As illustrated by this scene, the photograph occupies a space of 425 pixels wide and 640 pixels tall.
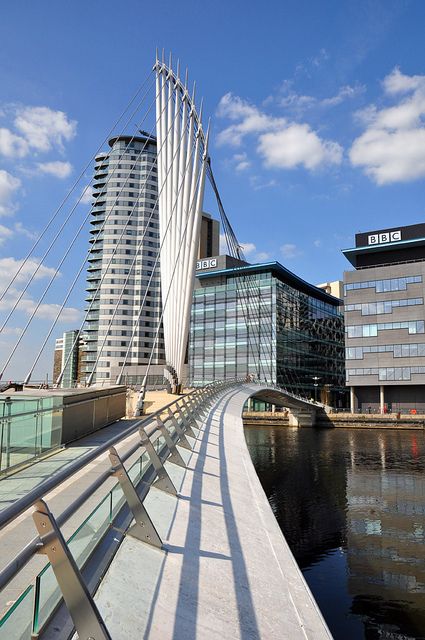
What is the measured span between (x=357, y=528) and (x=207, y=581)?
18035 mm

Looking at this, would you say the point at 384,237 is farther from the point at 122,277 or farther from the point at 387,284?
the point at 122,277

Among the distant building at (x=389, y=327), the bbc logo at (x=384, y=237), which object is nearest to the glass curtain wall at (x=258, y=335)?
the distant building at (x=389, y=327)

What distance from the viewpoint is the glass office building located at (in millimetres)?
79000

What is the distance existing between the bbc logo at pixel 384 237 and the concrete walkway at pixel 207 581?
243 ft

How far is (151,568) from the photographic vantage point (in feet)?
14.0

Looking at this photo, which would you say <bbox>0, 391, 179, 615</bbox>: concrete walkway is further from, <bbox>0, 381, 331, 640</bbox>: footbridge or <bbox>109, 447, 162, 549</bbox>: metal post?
<bbox>109, 447, 162, 549</bbox>: metal post

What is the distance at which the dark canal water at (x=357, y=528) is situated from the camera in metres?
12.8

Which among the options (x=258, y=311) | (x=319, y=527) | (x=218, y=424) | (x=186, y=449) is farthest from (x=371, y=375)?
(x=186, y=449)

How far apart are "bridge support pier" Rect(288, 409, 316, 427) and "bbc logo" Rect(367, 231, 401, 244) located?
2843cm

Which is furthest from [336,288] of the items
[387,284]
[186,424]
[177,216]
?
[186,424]

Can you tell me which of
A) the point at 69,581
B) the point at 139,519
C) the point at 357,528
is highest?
the point at 69,581

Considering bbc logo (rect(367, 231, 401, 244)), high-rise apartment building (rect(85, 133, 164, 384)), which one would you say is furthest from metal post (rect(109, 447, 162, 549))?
high-rise apartment building (rect(85, 133, 164, 384))

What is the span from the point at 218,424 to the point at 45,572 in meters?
15.1

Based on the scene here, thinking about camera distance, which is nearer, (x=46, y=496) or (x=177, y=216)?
(x=46, y=496)
